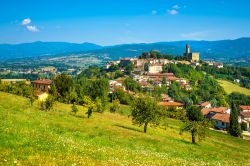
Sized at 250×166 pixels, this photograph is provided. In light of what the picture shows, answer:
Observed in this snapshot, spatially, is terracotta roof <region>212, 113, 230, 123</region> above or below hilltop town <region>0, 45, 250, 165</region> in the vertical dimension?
below

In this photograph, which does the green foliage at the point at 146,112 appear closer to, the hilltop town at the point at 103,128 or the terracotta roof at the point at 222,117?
the hilltop town at the point at 103,128

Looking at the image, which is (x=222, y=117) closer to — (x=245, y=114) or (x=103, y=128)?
(x=245, y=114)

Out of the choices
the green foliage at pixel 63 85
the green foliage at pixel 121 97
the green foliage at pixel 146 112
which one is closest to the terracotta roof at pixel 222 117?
the green foliage at pixel 121 97

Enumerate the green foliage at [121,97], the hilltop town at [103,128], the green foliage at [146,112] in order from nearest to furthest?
1. the hilltop town at [103,128]
2. the green foliage at [146,112]
3. the green foliage at [121,97]

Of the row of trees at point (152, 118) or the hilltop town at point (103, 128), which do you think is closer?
the hilltop town at point (103, 128)

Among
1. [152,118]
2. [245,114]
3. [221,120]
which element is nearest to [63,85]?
[152,118]

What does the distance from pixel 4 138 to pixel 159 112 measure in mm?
41299

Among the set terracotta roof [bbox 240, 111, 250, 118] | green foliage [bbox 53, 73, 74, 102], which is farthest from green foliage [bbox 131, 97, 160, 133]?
terracotta roof [bbox 240, 111, 250, 118]

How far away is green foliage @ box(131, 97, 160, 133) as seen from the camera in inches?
2114

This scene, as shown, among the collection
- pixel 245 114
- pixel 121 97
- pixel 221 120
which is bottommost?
pixel 245 114

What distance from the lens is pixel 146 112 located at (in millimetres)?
54094

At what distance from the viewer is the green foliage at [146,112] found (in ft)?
176

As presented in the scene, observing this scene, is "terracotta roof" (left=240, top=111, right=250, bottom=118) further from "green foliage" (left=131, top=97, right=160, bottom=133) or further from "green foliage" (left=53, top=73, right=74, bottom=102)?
"green foliage" (left=131, top=97, right=160, bottom=133)

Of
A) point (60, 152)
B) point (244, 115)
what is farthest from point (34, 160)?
point (244, 115)
